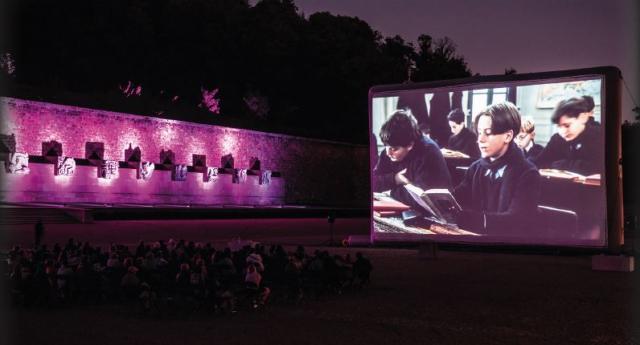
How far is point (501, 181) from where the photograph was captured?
765 inches

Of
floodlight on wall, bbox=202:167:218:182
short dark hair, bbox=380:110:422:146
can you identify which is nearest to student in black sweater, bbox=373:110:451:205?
short dark hair, bbox=380:110:422:146

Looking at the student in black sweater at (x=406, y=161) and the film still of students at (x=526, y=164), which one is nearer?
the film still of students at (x=526, y=164)

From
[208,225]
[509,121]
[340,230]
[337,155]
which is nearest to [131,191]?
[208,225]

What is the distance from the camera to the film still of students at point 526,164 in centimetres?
1859

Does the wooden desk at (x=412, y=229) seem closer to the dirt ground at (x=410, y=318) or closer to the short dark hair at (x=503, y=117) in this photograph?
the dirt ground at (x=410, y=318)

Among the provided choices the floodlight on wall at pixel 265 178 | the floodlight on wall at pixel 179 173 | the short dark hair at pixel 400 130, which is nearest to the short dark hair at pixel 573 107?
the short dark hair at pixel 400 130

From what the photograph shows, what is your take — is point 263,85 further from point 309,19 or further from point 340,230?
point 340,230

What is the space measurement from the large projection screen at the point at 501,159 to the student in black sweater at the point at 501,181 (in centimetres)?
3

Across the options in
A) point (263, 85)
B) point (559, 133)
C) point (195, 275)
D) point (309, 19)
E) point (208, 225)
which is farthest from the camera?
point (309, 19)

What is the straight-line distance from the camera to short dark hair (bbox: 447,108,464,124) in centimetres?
1994

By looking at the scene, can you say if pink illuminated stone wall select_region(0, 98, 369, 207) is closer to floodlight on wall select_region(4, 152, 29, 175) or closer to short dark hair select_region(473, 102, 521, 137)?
floodlight on wall select_region(4, 152, 29, 175)

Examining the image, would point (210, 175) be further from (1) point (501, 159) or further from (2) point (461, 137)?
(1) point (501, 159)

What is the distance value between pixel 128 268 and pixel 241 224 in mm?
21327

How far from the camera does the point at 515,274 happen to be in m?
18.8
